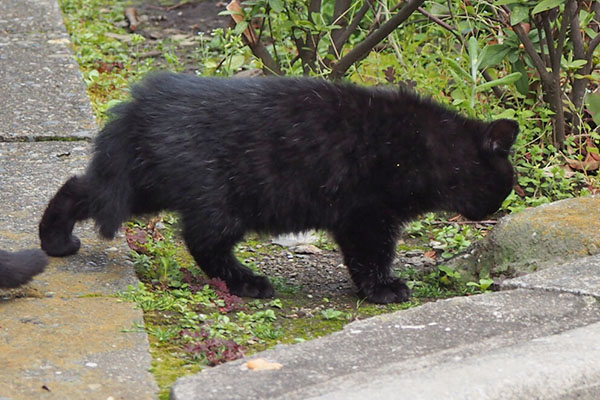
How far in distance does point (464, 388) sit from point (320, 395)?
364 mm

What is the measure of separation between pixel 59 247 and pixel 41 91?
215cm

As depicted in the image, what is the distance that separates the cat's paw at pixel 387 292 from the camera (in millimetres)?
3895

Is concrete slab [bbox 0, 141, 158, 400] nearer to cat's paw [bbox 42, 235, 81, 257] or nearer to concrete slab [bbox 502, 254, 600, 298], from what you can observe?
cat's paw [bbox 42, 235, 81, 257]

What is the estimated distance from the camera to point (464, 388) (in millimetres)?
2447

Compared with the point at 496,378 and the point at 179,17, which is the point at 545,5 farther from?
the point at 179,17

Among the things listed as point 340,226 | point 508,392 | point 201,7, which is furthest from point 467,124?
point 201,7

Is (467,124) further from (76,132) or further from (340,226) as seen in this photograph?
(76,132)

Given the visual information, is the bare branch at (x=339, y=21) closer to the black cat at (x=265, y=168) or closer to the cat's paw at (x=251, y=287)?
the black cat at (x=265, y=168)

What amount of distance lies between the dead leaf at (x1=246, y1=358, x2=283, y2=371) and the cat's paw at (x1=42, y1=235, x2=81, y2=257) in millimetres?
1365

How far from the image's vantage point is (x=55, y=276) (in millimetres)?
3580

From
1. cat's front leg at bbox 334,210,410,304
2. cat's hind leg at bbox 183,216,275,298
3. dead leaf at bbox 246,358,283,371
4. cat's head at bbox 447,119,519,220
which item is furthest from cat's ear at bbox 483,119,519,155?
dead leaf at bbox 246,358,283,371

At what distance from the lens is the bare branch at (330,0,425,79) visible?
15.8ft

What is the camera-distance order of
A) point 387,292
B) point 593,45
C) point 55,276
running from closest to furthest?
point 55,276
point 387,292
point 593,45

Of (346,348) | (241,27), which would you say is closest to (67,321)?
(346,348)
